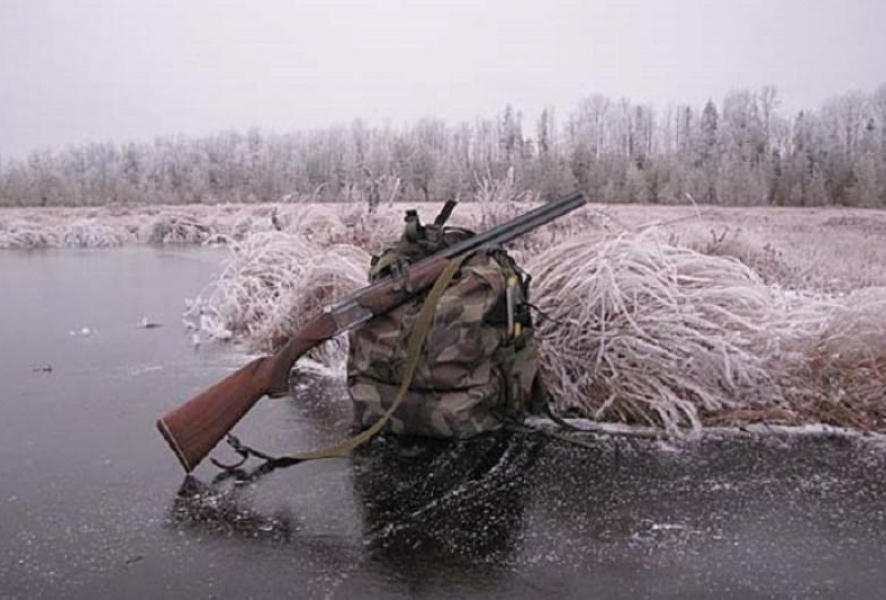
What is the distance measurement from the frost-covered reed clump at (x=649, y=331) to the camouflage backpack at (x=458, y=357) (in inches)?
22.6

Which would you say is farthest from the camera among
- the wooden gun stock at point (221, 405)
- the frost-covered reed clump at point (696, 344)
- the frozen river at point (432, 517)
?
the frost-covered reed clump at point (696, 344)

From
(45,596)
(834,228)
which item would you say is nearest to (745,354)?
(45,596)

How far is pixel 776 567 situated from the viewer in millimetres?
2744

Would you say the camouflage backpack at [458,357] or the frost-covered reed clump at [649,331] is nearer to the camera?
the camouflage backpack at [458,357]

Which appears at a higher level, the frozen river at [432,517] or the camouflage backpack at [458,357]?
the camouflage backpack at [458,357]

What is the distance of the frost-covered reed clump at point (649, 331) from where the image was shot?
466 cm

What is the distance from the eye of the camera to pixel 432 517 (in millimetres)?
3193

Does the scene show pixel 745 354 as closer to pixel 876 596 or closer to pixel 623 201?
pixel 876 596

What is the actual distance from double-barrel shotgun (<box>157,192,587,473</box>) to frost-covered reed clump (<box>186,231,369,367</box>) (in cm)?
221

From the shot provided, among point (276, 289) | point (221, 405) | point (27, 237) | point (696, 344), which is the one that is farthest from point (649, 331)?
point (27, 237)

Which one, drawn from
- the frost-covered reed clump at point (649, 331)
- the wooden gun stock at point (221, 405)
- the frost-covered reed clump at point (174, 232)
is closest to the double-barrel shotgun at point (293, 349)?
the wooden gun stock at point (221, 405)

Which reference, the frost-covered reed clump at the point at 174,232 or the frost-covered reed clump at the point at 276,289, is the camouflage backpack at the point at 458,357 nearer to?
the frost-covered reed clump at the point at 276,289

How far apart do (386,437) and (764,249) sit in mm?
8885

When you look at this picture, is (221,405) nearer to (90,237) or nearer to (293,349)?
(293,349)
